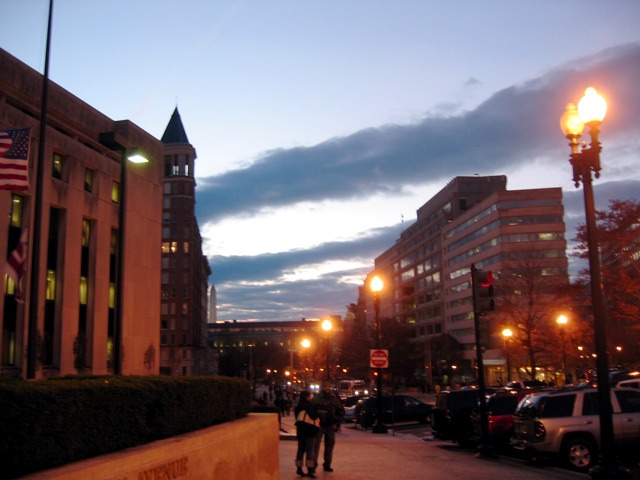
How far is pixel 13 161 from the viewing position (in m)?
15.2

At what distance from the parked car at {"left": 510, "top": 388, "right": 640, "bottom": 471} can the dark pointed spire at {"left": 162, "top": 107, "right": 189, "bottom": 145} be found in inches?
4106

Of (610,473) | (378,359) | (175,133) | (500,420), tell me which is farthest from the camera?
(175,133)

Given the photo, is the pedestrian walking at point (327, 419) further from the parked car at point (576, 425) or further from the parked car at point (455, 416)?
the parked car at point (455, 416)

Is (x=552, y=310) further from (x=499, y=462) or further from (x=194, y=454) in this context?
(x=194, y=454)

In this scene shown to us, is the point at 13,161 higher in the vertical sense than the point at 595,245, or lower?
higher

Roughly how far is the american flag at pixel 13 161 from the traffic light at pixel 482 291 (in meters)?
11.1

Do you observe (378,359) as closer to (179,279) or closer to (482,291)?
(482,291)

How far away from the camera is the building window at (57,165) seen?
38.8m

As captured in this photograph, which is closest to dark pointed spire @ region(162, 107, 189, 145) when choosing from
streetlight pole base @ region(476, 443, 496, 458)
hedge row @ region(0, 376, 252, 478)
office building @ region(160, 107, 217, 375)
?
office building @ region(160, 107, 217, 375)

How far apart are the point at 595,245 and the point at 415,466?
6914 millimetres

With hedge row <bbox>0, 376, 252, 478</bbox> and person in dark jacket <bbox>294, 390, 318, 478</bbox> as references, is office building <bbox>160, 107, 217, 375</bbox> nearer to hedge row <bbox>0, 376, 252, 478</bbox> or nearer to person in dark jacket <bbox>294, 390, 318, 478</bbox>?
person in dark jacket <bbox>294, 390, 318, 478</bbox>

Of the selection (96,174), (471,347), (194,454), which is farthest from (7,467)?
(471,347)

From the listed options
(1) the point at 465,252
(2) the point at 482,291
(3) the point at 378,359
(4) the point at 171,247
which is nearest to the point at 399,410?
(3) the point at 378,359

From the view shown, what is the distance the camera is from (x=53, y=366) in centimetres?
3703
